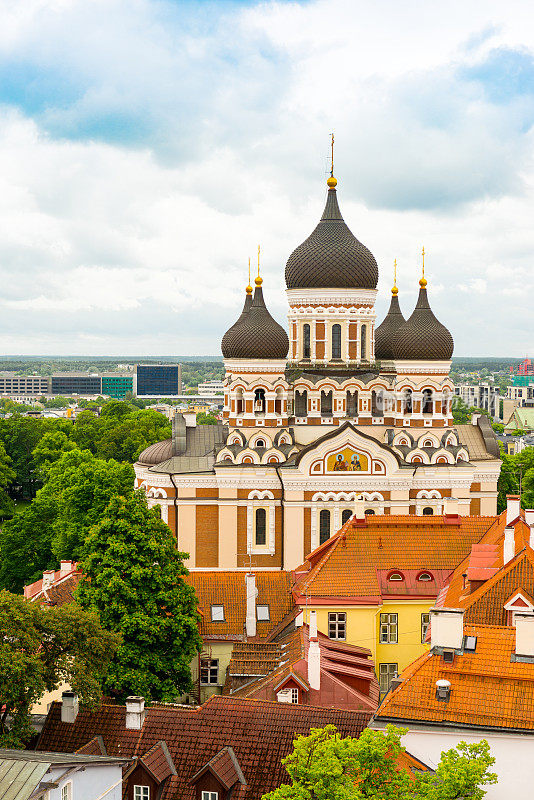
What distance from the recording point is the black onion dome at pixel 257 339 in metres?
51.8

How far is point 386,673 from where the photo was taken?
33.7m

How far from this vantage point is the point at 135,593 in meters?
30.9

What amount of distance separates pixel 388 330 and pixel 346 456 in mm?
10466

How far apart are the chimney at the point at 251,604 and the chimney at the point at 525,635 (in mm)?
13397

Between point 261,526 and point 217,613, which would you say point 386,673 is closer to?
point 217,613

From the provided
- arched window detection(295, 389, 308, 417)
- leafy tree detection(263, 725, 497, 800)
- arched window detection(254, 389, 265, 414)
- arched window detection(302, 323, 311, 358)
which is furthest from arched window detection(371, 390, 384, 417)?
leafy tree detection(263, 725, 497, 800)

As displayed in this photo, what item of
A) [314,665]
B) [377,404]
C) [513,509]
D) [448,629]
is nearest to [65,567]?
[377,404]

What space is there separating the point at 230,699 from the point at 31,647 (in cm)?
471

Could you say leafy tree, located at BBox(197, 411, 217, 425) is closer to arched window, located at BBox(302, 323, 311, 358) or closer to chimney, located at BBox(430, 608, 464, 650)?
arched window, located at BBox(302, 323, 311, 358)

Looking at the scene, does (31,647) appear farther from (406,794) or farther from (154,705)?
(406,794)

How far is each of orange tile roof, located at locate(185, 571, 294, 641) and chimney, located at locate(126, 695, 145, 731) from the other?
33.0ft

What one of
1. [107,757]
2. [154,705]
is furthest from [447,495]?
[107,757]

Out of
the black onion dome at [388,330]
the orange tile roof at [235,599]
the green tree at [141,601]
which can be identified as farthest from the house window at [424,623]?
the black onion dome at [388,330]

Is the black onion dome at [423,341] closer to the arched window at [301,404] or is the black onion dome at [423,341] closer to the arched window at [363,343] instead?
the arched window at [363,343]
